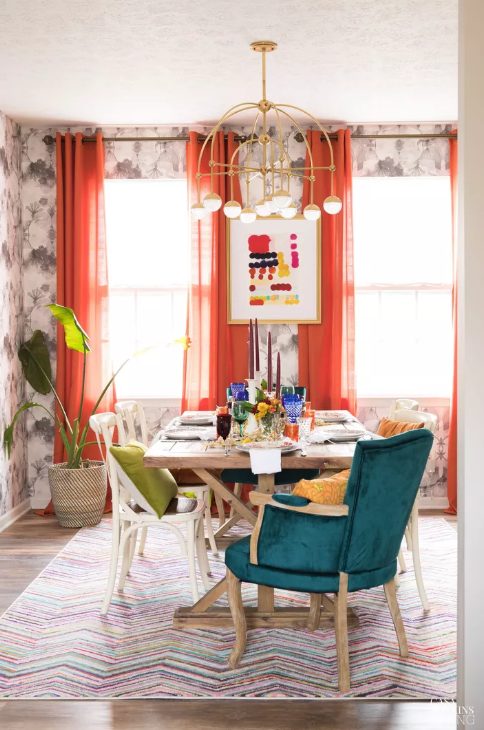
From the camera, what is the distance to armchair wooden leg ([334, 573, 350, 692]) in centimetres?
318

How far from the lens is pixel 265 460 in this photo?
3598 mm

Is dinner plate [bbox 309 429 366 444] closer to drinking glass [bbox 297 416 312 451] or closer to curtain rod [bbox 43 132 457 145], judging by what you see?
drinking glass [bbox 297 416 312 451]

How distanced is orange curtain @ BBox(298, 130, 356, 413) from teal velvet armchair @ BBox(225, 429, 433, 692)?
2909 mm

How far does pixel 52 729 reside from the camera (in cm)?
288

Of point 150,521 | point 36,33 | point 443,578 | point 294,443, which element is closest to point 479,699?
point 294,443

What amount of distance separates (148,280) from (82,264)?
54 cm

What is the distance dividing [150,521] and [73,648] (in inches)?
27.8

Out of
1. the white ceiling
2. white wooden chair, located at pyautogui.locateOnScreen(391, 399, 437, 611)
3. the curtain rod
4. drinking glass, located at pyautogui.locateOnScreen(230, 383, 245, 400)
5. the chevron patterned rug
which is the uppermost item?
the white ceiling

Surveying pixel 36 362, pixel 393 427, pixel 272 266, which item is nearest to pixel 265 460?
pixel 393 427

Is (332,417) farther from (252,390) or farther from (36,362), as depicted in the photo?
(36,362)

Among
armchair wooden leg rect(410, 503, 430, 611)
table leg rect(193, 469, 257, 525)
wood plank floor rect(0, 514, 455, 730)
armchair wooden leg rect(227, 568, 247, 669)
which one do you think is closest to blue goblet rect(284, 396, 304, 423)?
table leg rect(193, 469, 257, 525)

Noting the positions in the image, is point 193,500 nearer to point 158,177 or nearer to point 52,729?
point 52,729

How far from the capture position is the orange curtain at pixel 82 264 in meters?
6.16

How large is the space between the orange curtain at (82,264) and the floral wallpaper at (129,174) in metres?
0.16
